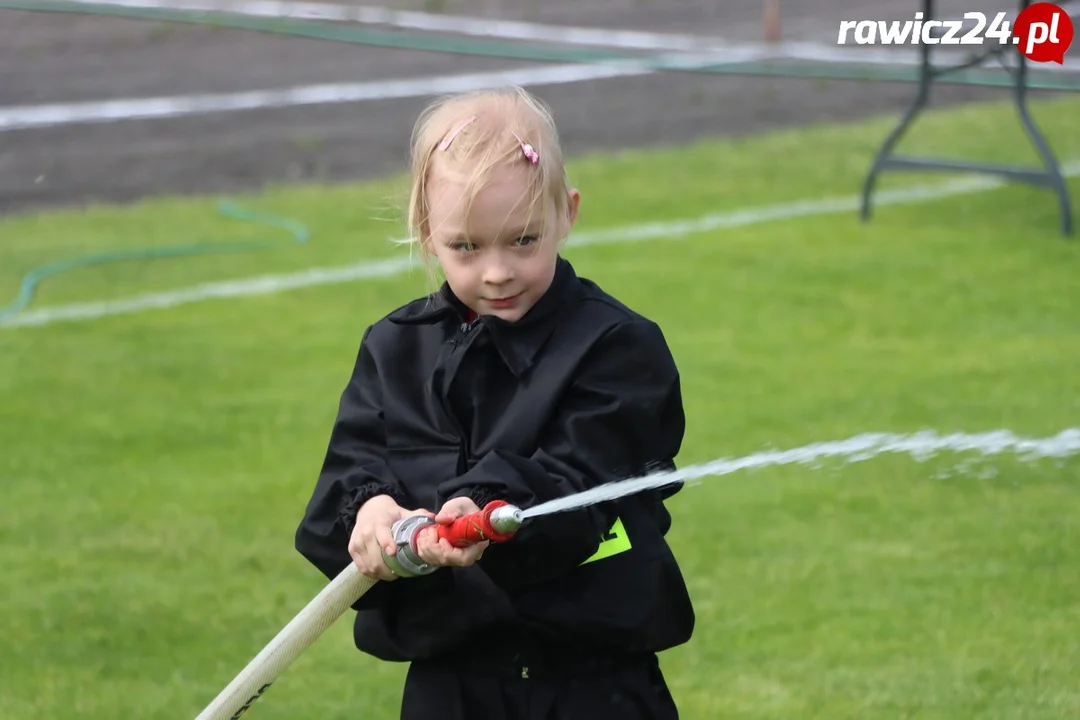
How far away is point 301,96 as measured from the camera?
41.1ft

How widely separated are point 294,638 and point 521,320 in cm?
53

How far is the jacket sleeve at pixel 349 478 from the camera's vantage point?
7.79 feet

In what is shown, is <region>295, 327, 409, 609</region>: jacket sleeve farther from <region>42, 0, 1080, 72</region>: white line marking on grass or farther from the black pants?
<region>42, 0, 1080, 72</region>: white line marking on grass

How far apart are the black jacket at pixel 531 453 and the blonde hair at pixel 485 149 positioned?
0.12m

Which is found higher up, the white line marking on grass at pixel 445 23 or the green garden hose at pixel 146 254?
the green garden hose at pixel 146 254

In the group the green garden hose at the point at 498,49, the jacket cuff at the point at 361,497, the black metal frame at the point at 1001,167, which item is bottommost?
the green garden hose at the point at 498,49

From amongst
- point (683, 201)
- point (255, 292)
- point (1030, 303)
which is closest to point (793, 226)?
point (683, 201)

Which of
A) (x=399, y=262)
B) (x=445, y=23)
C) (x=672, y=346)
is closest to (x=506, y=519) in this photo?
(x=672, y=346)

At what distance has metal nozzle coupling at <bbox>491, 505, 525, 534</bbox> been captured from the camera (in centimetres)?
210

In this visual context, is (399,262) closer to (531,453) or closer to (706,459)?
(706,459)

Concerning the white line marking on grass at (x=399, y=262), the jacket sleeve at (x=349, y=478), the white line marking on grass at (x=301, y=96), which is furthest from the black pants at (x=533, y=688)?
the white line marking on grass at (x=301, y=96)

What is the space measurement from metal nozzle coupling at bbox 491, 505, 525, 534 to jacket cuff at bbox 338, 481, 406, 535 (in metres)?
0.28

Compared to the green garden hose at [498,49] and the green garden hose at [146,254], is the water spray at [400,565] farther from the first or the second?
the green garden hose at [498,49]

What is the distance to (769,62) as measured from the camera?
1380 cm
